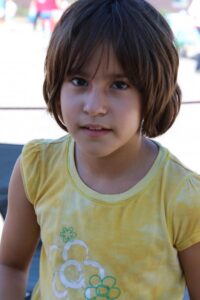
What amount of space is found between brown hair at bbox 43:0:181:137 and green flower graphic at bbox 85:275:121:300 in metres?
0.30

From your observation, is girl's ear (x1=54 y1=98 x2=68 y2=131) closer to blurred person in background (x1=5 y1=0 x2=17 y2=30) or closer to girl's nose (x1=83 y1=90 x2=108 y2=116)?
girl's nose (x1=83 y1=90 x2=108 y2=116)

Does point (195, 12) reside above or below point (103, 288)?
below

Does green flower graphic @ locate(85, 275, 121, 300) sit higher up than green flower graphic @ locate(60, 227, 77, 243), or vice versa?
green flower graphic @ locate(60, 227, 77, 243)

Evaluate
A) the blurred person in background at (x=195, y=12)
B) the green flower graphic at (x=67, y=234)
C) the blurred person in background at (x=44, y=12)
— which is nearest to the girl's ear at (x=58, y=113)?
the green flower graphic at (x=67, y=234)

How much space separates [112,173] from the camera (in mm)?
1136

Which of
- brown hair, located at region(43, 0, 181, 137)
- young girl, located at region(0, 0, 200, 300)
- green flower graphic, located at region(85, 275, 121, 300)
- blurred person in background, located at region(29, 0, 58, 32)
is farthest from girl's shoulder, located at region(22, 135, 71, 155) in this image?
blurred person in background, located at region(29, 0, 58, 32)

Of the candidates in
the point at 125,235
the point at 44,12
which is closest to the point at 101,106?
the point at 125,235

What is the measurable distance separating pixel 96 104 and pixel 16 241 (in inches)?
16.0

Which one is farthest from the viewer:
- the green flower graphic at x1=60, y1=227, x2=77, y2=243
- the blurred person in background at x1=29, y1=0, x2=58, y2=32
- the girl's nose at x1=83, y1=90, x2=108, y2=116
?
the blurred person in background at x1=29, y1=0, x2=58, y2=32

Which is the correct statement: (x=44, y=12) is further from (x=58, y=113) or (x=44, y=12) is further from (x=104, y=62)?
(x=104, y=62)

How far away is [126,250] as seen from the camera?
1079 mm

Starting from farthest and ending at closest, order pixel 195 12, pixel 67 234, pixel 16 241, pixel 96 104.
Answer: pixel 195 12
pixel 16 241
pixel 67 234
pixel 96 104

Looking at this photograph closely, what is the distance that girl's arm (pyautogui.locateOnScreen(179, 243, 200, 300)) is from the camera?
42.3 inches

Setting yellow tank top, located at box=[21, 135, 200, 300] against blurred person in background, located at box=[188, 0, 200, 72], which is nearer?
yellow tank top, located at box=[21, 135, 200, 300]
